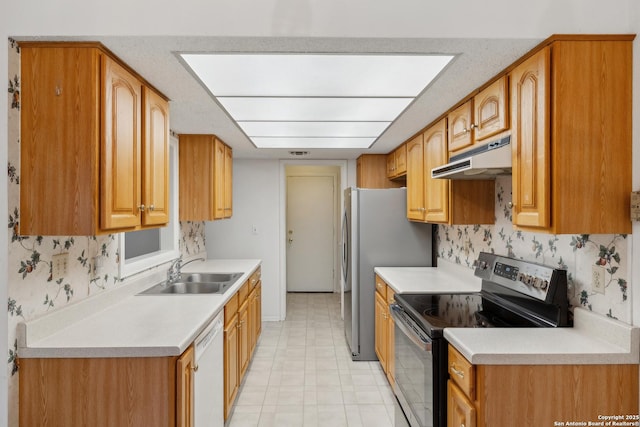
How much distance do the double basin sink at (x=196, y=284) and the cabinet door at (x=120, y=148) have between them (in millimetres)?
1021

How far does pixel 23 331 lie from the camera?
1.50 meters

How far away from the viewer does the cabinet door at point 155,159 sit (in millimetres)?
1902

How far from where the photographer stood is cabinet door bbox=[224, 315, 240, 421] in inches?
94.2

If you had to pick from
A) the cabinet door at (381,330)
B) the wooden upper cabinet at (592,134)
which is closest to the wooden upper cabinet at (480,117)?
the wooden upper cabinet at (592,134)

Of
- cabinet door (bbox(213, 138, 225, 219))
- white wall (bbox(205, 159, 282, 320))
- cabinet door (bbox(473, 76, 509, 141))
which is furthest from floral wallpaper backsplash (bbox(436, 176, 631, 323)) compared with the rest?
white wall (bbox(205, 159, 282, 320))

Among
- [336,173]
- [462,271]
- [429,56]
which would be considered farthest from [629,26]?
[336,173]

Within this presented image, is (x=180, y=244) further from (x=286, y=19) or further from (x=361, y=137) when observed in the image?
(x=286, y=19)

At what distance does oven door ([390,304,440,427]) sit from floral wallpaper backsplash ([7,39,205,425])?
173 centimetres

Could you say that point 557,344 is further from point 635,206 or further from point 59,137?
point 59,137

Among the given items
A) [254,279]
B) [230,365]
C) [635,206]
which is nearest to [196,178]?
[254,279]

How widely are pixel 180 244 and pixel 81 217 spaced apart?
6.90ft

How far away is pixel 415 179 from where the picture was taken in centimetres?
320

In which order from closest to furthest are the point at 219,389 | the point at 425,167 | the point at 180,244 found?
the point at 219,389 < the point at 425,167 < the point at 180,244

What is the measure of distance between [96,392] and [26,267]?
584 mm
